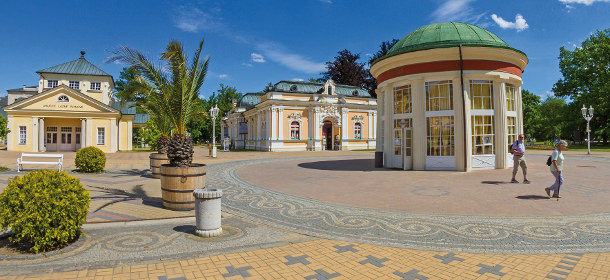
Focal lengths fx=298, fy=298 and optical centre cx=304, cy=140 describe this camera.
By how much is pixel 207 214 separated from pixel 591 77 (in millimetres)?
55418

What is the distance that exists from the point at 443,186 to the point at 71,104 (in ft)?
118

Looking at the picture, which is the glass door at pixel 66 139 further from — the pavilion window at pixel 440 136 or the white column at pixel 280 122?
the pavilion window at pixel 440 136

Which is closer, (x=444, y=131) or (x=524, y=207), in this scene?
(x=524, y=207)

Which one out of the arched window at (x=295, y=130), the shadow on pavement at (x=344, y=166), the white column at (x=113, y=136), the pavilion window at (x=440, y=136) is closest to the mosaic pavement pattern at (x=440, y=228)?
the pavilion window at (x=440, y=136)

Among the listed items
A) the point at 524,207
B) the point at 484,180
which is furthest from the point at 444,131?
the point at 524,207

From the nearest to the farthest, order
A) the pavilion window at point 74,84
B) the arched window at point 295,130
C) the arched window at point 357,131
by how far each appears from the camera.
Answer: the pavilion window at point 74,84 → the arched window at point 295,130 → the arched window at point 357,131

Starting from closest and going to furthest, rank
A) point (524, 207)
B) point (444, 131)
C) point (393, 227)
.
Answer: point (393, 227), point (524, 207), point (444, 131)

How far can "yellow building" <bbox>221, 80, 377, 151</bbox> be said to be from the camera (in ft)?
117

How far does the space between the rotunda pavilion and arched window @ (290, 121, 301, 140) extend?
74.5 ft

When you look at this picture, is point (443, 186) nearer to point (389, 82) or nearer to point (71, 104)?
point (389, 82)

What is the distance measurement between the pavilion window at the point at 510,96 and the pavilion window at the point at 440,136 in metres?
3.32

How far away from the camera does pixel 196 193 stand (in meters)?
4.97

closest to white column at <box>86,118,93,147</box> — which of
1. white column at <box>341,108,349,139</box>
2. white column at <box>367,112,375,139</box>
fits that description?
white column at <box>341,108,349,139</box>

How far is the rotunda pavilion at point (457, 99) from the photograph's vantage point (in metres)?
13.2
